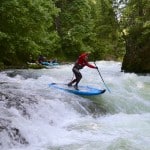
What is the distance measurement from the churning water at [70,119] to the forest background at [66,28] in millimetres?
6349

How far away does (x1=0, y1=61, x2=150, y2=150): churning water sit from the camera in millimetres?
8664

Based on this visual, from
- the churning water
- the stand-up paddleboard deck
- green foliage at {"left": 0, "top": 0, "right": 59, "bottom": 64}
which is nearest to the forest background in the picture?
green foliage at {"left": 0, "top": 0, "right": 59, "bottom": 64}

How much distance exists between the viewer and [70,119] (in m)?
10.9

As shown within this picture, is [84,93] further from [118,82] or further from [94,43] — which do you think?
[94,43]

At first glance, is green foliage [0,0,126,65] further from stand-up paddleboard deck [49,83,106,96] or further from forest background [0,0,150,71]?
stand-up paddleboard deck [49,83,106,96]

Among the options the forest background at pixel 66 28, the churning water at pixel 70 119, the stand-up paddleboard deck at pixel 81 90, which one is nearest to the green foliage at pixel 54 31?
the forest background at pixel 66 28

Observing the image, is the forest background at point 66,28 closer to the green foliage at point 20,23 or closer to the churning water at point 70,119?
the green foliage at point 20,23

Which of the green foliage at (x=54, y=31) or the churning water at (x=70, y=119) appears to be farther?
the green foliage at (x=54, y=31)

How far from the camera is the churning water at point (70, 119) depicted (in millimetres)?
8664

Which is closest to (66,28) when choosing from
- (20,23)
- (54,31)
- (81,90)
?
(54,31)

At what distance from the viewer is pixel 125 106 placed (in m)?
13.0

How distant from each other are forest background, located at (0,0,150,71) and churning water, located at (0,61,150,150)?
6349 mm

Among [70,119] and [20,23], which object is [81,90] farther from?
[20,23]

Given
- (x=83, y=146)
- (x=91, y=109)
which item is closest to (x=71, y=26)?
(x=91, y=109)
